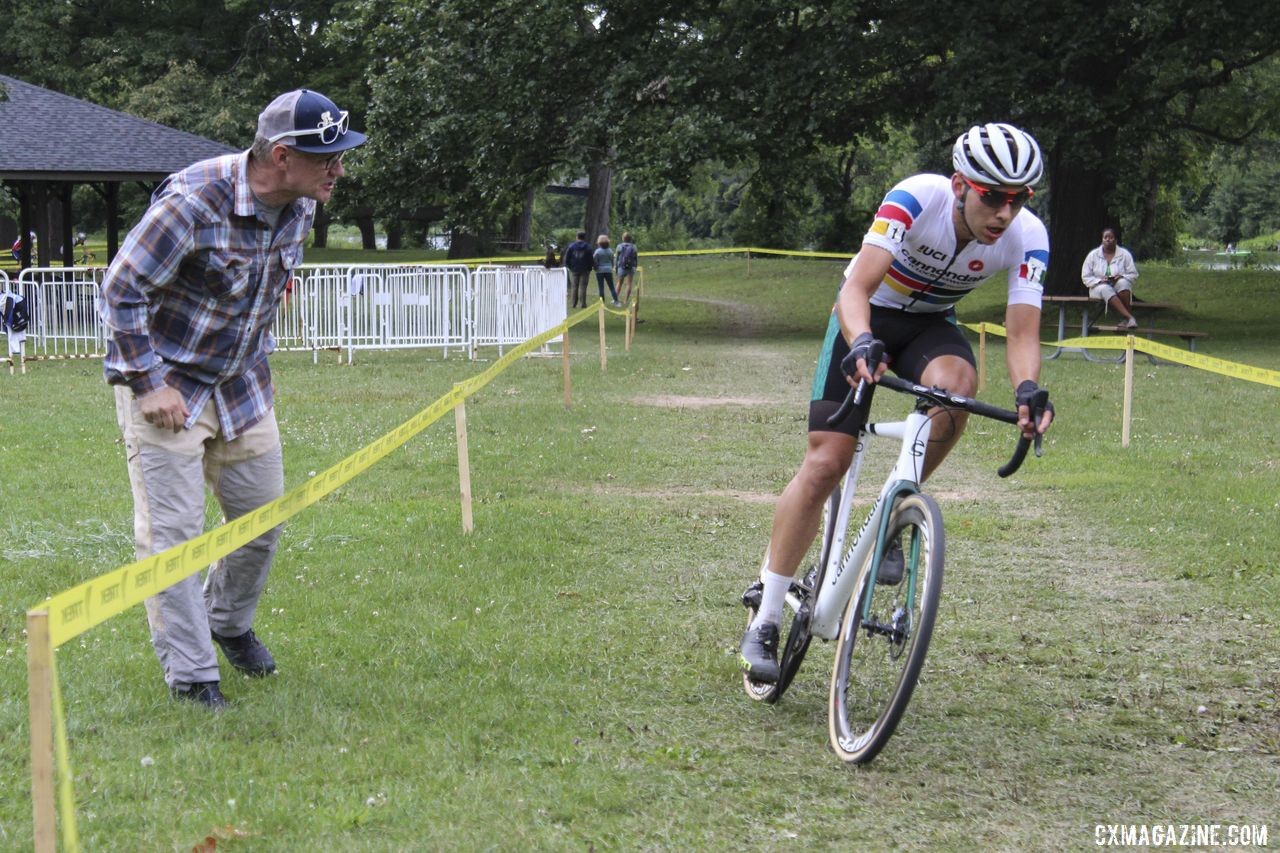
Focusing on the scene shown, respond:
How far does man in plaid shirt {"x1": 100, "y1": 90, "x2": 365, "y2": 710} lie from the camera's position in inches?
188

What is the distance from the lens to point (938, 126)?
28875 mm

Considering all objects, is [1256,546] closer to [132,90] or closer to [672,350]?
[672,350]

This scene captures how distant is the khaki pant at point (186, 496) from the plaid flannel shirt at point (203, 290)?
0.32 ft

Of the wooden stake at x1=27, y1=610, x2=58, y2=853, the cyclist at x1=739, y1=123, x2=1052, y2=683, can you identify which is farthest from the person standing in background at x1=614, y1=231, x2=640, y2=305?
the wooden stake at x1=27, y1=610, x2=58, y2=853

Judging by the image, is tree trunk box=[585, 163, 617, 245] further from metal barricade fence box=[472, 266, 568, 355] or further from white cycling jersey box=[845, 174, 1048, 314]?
white cycling jersey box=[845, 174, 1048, 314]

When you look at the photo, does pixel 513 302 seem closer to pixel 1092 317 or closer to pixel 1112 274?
pixel 1112 274

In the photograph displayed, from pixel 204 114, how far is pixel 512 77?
1788 centimetres

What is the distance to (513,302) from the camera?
23.0 metres

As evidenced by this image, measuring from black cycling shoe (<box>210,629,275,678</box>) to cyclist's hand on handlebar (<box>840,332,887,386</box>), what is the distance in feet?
8.06

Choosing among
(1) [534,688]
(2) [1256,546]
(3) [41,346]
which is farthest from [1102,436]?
(3) [41,346]

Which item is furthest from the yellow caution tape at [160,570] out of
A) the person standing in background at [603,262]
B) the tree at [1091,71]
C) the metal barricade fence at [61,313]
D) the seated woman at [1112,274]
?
the person standing in background at [603,262]

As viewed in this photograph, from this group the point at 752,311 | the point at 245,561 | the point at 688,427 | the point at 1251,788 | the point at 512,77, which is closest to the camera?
the point at 1251,788

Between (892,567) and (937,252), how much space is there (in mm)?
1118

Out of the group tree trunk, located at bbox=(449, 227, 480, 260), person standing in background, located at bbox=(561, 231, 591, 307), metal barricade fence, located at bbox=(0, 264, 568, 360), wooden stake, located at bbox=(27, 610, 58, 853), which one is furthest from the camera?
tree trunk, located at bbox=(449, 227, 480, 260)
